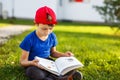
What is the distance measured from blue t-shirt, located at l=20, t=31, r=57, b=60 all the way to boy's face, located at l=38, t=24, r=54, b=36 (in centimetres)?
16

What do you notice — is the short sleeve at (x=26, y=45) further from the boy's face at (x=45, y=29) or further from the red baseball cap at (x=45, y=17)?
the red baseball cap at (x=45, y=17)

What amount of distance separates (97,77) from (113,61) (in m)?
1.29

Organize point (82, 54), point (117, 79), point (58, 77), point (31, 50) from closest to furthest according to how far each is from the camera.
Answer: point (58, 77) < point (31, 50) < point (117, 79) < point (82, 54)

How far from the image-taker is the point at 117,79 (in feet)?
20.0

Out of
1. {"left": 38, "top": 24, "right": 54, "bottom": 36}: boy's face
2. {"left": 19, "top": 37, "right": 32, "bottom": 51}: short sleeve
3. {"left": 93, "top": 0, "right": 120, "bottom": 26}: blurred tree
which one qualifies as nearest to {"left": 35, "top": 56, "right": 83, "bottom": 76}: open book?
{"left": 19, "top": 37, "right": 32, "bottom": 51}: short sleeve

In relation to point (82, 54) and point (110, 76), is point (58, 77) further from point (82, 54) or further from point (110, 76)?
point (82, 54)

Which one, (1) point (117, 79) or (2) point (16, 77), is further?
(1) point (117, 79)

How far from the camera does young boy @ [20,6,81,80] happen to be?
5211mm

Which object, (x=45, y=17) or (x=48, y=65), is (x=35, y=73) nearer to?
(x=48, y=65)

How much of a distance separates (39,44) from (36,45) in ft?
0.15

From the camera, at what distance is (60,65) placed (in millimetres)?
5242

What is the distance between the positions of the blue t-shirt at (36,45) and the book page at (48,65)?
21 centimetres

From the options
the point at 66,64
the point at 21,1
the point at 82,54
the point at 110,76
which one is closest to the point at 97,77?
the point at 110,76

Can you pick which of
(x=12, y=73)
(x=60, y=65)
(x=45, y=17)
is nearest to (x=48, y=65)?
(x=60, y=65)
